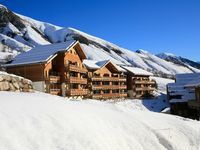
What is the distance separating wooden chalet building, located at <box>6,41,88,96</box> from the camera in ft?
154

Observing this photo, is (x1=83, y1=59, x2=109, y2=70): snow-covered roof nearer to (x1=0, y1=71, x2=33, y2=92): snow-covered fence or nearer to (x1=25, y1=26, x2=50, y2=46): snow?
(x1=0, y1=71, x2=33, y2=92): snow-covered fence

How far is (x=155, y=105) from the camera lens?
221 feet

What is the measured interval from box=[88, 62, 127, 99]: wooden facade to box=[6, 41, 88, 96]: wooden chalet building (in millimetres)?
8430

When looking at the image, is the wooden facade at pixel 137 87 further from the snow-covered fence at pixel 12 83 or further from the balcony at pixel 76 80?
the snow-covered fence at pixel 12 83

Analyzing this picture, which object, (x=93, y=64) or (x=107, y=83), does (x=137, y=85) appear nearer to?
(x=107, y=83)

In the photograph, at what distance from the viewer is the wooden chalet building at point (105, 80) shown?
6612 cm

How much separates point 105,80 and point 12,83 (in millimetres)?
54231

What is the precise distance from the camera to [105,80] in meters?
70.0

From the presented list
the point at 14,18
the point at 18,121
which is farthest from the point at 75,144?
the point at 14,18

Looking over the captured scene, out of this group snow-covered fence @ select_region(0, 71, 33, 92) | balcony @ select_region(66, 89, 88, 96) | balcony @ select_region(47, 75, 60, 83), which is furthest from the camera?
balcony @ select_region(66, 89, 88, 96)

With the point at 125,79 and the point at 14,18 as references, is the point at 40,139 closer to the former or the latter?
the point at 125,79

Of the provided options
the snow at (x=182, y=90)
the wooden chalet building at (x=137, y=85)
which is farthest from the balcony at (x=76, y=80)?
the wooden chalet building at (x=137, y=85)

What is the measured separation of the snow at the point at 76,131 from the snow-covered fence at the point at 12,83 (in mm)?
4078

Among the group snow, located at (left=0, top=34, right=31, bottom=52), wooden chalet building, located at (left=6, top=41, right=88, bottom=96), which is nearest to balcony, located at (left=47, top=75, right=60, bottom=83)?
wooden chalet building, located at (left=6, top=41, right=88, bottom=96)
